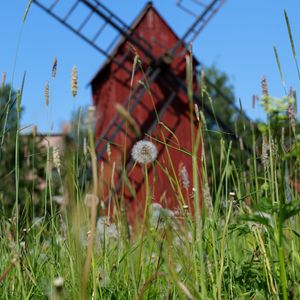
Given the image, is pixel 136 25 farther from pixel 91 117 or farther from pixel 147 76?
pixel 91 117

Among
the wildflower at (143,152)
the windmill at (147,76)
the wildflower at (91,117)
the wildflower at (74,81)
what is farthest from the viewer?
the windmill at (147,76)

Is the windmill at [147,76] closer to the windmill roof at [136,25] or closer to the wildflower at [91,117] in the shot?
the windmill roof at [136,25]

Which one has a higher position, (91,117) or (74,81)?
(74,81)

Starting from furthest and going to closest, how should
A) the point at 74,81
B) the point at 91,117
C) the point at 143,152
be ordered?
the point at 143,152 → the point at 74,81 → the point at 91,117

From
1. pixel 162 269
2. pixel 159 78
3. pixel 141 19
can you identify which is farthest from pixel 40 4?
pixel 162 269

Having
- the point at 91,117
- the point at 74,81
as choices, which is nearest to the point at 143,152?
the point at 74,81

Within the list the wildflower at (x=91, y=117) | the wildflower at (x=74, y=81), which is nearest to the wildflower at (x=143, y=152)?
the wildflower at (x=74, y=81)

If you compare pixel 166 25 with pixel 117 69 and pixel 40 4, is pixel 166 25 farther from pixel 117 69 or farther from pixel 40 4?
pixel 40 4

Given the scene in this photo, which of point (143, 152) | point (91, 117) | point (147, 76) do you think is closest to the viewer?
point (91, 117)

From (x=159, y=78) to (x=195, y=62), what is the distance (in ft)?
3.19

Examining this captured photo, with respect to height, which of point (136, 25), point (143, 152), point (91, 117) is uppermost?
point (136, 25)

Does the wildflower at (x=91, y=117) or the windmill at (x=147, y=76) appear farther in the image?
the windmill at (x=147, y=76)

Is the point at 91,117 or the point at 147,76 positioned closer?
the point at 91,117

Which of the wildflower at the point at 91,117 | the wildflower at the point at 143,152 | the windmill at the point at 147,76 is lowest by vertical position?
the wildflower at the point at 91,117
